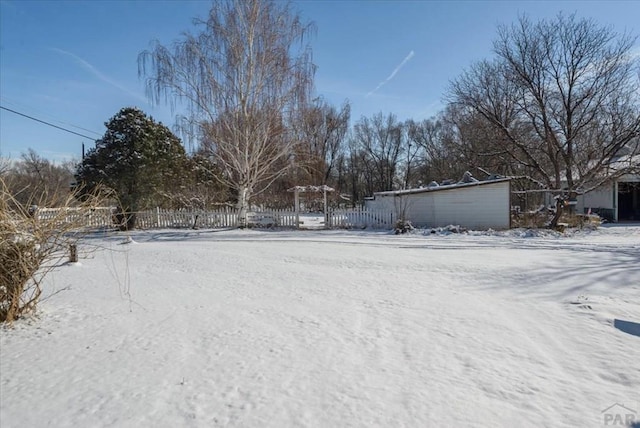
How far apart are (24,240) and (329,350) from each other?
3.64 meters

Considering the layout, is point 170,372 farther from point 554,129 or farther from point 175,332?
point 554,129

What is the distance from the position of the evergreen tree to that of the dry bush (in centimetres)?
1388

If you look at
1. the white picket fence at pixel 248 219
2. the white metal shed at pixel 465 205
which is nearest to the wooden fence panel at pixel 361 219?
the white picket fence at pixel 248 219

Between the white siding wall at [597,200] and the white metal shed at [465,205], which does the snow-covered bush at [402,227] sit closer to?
the white metal shed at [465,205]

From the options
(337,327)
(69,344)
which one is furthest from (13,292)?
(337,327)

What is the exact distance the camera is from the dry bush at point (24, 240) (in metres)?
4.07

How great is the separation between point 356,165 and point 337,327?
147ft

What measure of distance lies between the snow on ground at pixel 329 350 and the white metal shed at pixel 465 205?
9494 millimetres

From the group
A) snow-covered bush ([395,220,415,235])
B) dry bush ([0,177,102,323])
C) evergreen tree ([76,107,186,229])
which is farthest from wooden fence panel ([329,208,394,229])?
dry bush ([0,177,102,323])

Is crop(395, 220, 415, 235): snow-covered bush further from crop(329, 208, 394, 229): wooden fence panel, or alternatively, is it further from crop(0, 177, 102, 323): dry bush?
crop(0, 177, 102, 323): dry bush

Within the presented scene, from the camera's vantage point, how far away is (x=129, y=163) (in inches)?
687

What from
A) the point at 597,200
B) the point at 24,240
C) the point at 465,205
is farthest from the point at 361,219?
the point at 597,200

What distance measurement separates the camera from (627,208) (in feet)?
77.5

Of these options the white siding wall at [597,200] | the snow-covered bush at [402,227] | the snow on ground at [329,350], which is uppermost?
the white siding wall at [597,200]
